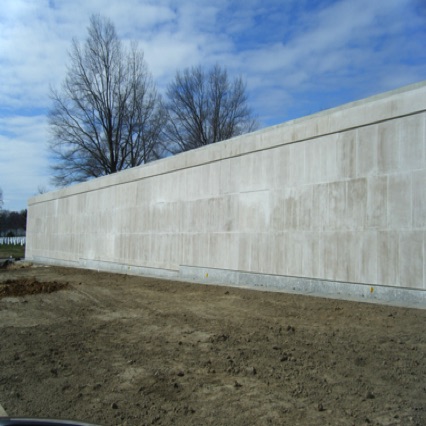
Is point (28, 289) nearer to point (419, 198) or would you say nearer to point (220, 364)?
point (220, 364)

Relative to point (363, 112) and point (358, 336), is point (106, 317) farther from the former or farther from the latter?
point (363, 112)

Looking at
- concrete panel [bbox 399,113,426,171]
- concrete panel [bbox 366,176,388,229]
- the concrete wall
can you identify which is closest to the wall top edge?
the concrete wall

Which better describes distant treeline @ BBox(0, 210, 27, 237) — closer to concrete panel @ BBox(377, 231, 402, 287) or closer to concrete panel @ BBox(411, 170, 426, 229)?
concrete panel @ BBox(377, 231, 402, 287)

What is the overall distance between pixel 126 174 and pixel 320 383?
63.1 feet

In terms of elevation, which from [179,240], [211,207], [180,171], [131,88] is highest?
[131,88]

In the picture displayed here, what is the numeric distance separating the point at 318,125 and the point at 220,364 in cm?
840

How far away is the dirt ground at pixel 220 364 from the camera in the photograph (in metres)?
4.49

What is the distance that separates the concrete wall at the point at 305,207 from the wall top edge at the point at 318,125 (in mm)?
29

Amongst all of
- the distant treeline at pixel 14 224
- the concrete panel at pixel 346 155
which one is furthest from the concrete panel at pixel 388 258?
the distant treeline at pixel 14 224

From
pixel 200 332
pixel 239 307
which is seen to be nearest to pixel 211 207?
pixel 239 307

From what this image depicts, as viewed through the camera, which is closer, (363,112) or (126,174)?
(363,112)

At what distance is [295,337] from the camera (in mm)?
7195

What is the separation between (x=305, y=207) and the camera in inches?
507

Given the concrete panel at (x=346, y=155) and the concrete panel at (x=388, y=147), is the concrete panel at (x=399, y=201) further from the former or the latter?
the concrete panel at (x=346, y=155)
